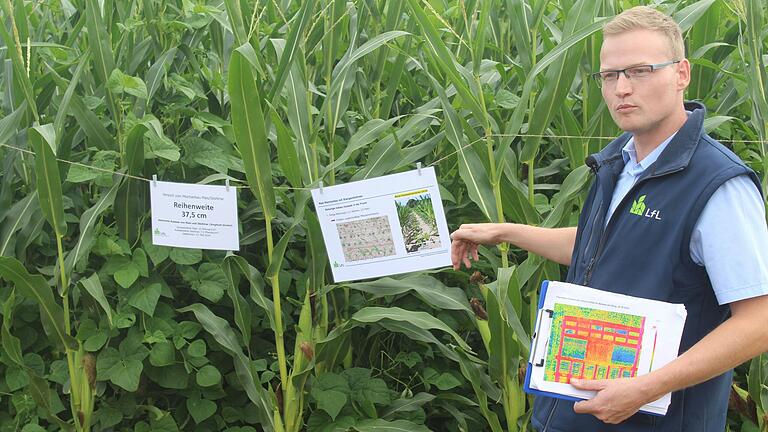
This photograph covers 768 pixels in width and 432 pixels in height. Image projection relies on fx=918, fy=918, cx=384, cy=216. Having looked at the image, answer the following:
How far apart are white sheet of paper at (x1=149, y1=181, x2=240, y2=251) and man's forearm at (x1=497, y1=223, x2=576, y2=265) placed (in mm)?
891

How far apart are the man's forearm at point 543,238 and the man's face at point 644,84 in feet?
1.50

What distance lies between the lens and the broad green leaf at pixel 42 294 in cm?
266

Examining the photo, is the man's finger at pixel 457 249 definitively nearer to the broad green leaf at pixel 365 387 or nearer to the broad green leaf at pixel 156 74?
the broad green leaf at pixel 365 387

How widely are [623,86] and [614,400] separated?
1.96 feet

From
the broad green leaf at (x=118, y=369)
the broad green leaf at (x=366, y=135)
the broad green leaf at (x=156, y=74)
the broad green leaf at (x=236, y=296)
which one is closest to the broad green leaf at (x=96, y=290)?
the broad green leaf at (x=118, y=369)

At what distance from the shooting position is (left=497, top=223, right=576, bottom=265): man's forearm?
7.27 feet

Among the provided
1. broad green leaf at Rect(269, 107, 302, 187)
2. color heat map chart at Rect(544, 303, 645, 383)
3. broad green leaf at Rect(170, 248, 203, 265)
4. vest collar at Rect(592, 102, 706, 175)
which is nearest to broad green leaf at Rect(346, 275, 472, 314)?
broad green leaf at Rect(269, 107, 302, 187)

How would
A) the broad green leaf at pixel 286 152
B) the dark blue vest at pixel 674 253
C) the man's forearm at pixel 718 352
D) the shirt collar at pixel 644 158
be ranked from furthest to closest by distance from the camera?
the broad green leaf at pixel 286 152 → the shirt collar at pixel 644 158 → the dark blue vest at pixel 674 253 → the man's forearm at pixel 718 352

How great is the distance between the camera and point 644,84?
177 cm

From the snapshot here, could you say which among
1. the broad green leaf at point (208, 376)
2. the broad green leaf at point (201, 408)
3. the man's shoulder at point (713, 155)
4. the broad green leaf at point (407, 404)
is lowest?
the broad green leaf at point (407, 404)

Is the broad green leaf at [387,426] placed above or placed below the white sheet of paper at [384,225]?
below

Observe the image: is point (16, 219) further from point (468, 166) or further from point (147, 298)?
point (468, 166)

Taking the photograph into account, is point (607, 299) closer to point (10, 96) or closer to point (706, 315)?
point (706, 315)

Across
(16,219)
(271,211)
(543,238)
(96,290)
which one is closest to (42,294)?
(96,290)
